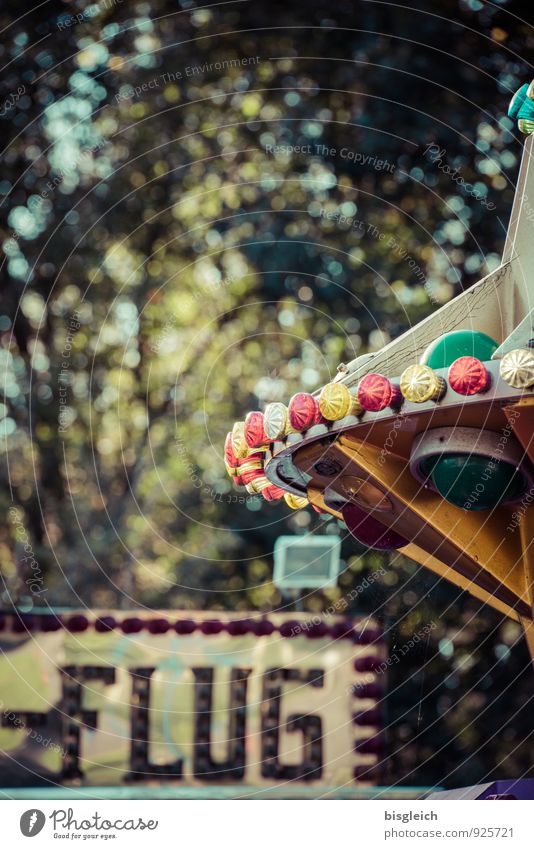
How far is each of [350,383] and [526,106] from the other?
177cm

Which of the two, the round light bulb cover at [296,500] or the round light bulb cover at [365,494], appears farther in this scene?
the round light bulb cover at [296,500]

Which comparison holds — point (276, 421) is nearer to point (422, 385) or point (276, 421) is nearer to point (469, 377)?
point (422, 385)

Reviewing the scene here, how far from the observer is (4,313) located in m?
17.0

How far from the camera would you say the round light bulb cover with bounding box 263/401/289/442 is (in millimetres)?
5766

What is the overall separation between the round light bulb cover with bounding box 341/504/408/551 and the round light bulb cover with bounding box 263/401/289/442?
902 mm

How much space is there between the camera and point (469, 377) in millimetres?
4863

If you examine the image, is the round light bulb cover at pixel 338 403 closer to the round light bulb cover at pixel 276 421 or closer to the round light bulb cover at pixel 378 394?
the round light bulb cover at pixel 378 394

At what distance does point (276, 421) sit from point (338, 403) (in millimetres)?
541

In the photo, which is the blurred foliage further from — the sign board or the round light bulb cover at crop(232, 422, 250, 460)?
the round light bulb cover at crop(232, 422, 250, 460)

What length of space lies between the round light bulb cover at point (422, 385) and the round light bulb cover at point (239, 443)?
5.11 ft

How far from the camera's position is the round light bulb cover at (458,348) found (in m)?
5.42

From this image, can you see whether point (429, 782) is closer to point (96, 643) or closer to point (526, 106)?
point (96, 643)

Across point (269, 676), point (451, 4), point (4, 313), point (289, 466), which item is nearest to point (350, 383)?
point (289, 466)

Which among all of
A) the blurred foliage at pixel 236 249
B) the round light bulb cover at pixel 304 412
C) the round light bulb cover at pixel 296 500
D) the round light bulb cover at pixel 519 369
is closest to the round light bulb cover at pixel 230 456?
the round light bulb cover at pixel 296 500
